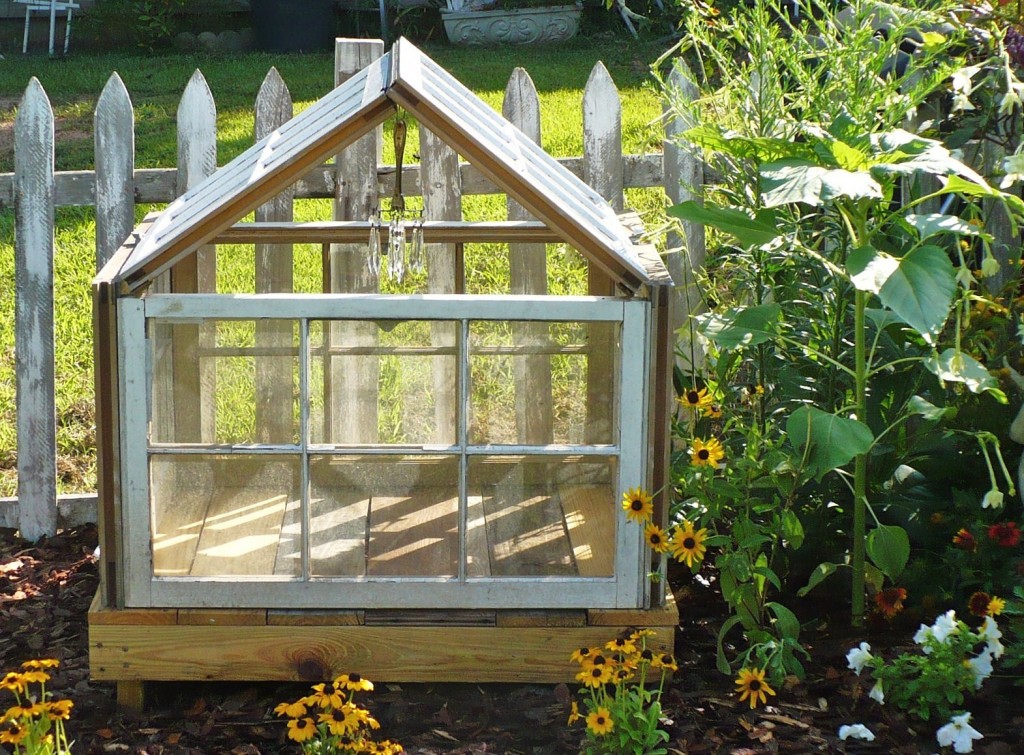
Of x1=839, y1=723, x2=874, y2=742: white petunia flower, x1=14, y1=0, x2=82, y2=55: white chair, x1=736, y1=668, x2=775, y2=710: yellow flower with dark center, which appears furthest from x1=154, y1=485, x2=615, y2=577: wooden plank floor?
x1=14, y1=0, x2=82, y2=55: white chair

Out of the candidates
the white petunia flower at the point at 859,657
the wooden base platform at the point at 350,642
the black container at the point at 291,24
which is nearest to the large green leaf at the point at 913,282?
the white petunia flower at the point at 859,657

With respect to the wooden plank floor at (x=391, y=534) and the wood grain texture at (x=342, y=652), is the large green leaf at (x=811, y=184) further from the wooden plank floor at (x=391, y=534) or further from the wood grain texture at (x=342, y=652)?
the wood grain texture at (x=342, y=652)

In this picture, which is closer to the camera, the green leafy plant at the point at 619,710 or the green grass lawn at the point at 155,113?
the green leafy plant at the point at 619,710

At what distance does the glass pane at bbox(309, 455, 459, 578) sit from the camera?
251 cm

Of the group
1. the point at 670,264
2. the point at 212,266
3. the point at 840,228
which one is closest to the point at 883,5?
the point at 840,228

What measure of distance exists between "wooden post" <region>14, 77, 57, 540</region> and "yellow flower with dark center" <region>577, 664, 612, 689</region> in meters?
1.88

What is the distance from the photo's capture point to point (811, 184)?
2.14 m

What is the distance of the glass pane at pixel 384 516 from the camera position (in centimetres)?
251

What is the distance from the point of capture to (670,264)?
3.59 m

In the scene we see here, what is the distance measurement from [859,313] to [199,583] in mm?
1451

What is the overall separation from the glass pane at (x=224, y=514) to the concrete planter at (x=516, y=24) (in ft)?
23.8

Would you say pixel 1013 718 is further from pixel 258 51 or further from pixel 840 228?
pixel 258 51

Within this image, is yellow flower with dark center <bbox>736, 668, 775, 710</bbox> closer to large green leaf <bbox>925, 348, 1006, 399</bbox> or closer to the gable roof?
large green leaf <bbox>925, 348, 1006, 399</bbox>

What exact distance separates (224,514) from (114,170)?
4.18ft
